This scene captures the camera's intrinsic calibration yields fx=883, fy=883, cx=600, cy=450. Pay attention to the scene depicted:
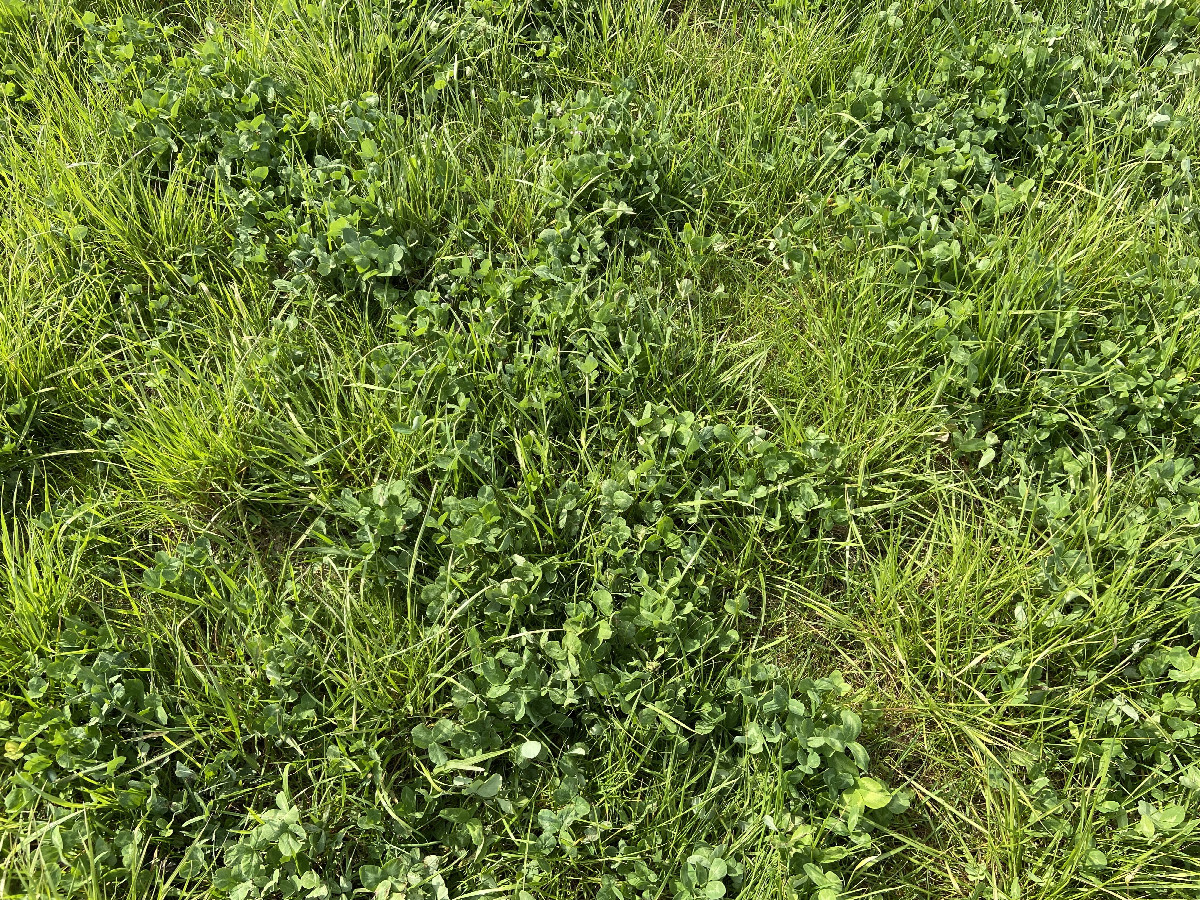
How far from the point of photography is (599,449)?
8.76 ft

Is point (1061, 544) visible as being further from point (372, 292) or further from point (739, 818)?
point (372, 292)

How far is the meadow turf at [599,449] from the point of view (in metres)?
2.18

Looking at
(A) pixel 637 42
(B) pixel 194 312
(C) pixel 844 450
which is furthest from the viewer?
(A) pixel 637 42

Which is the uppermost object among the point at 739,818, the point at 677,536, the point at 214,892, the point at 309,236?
the point at 309,236

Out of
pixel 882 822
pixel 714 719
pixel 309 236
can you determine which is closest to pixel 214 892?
pixel 714 719

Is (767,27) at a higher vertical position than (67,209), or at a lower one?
higher

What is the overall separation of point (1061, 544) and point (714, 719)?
1.10m

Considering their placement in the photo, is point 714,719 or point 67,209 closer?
point 714,719

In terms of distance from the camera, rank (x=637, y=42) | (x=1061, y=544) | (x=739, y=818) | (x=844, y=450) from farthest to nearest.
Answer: (x=637, y=42), (x=844, y=450), (x=1061, y=544), (x=739, y=818)

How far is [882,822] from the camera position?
2.21m

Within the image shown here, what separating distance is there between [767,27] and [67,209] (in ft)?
8.60

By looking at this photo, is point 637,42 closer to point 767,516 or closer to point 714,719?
point 767,516

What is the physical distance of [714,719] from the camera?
226 centimetres

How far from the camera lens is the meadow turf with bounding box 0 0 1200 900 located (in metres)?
2.18
